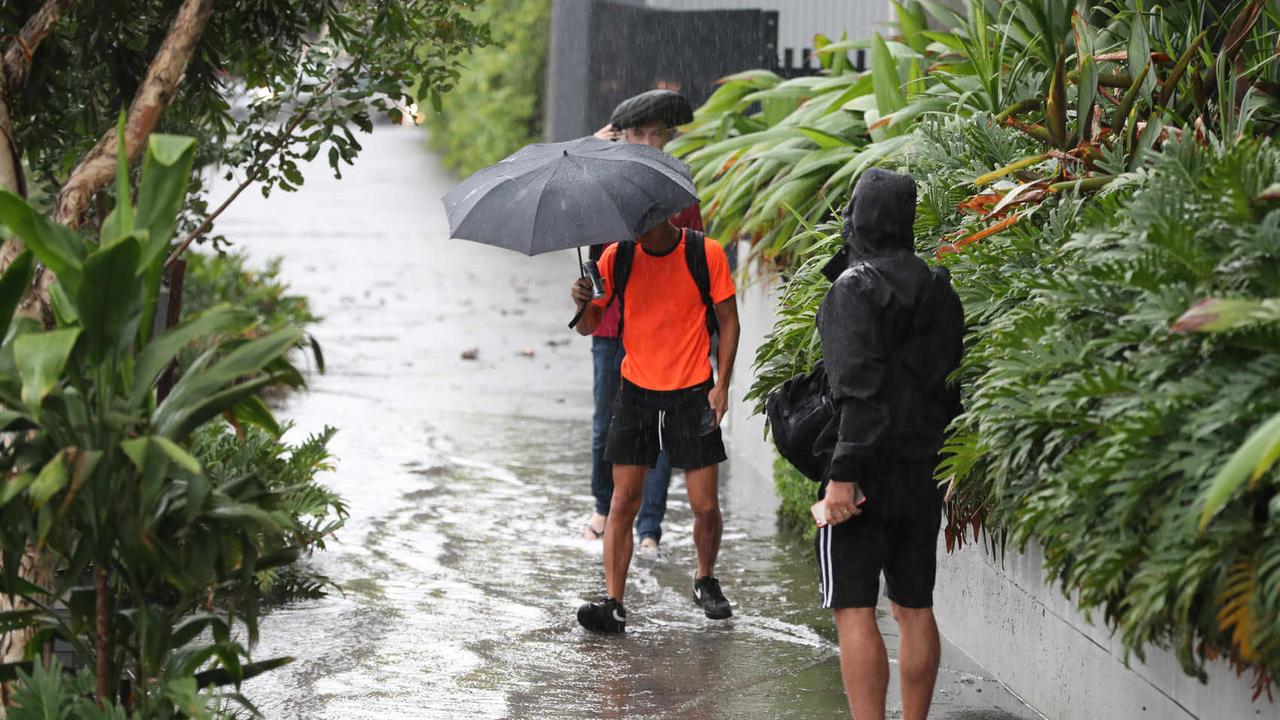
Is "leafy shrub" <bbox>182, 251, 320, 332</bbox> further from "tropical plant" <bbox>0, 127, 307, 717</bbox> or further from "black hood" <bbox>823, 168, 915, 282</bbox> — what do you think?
"tropical plant" <bbox>0, 127, 307, 717</bbox>

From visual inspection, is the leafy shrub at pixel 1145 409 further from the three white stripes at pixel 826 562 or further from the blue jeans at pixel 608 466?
the blue jeans at pixel 608 466

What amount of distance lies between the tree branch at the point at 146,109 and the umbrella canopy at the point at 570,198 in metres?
1.30

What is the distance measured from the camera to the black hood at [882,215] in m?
4.41

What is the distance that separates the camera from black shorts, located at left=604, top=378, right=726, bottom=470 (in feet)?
20.2

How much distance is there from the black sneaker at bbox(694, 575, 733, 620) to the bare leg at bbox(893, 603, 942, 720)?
5.72ft

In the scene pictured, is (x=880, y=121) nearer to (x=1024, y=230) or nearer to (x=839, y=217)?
(x=839, y=217)

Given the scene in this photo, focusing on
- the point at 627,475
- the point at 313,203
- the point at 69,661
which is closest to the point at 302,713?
the point at 69,661

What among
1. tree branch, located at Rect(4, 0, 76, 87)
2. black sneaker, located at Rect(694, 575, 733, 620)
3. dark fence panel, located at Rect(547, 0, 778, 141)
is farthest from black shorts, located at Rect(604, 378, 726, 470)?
dark fence panel, located at Rect(547, 0, 778, 141)

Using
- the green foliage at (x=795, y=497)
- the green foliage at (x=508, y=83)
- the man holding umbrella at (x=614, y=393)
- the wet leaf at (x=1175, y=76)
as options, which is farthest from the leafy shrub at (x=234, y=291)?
the green foliage at (x=508, y=83)

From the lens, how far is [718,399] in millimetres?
6117

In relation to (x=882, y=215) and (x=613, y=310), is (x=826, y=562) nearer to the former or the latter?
(x=882, y=215)

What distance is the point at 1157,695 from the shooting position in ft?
14.0

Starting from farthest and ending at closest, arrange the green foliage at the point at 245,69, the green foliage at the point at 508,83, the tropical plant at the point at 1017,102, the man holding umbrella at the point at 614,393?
the green foliage at the point at 508,83 → the man holding umbrella at the point at 614,393 → the tropical plant at the point at 1017,102 → the green foliage at the point at 245,69

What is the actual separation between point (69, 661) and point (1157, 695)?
3.15 m
